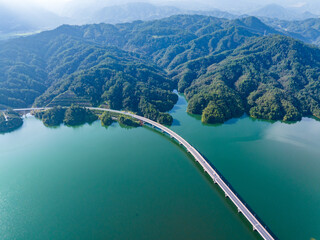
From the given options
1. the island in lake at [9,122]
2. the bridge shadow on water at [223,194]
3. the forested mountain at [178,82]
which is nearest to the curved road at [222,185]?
the bridge shadow on water at [223,194]

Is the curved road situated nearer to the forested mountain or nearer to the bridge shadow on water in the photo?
the bridge shadow on water

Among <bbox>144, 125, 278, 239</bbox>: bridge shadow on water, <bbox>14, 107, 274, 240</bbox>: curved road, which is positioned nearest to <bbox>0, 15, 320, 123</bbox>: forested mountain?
<bbox>14, 107, 274, 240</bbox>: curved road

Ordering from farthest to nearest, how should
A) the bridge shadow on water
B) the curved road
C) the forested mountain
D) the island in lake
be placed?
1. the forested mountain
2. the island in lake
3. the bridge shadow on water
4. the curved road

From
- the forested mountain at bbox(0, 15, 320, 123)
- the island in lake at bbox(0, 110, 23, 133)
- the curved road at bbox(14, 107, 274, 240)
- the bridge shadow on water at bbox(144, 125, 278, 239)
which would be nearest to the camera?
the curved road at bbox(14, 107, 274, 240)

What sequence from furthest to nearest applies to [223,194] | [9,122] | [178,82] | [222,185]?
[178,82], [9,122], [222,185], [223,194]

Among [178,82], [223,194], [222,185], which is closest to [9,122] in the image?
Answer: [222,185]

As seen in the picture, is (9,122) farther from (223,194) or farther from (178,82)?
(178,82)

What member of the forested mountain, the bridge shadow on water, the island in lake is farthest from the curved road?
the island in lake

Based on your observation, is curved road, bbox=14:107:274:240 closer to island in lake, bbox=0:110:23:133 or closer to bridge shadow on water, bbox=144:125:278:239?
bridge shadow on water, bbox=144:125:278:239

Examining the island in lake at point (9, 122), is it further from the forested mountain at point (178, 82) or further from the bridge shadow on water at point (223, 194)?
the bridge shadow on water at point (223, 194)

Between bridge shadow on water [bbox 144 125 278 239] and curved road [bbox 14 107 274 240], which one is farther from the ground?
curved road [bbox 14 107 274 240]

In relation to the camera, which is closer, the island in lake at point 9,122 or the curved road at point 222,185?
the curved road at point 222,185

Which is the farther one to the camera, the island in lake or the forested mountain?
the forested mountain

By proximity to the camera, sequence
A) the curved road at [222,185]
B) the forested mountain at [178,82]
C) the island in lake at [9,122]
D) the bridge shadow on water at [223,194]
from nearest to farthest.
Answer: the curved road at [222,185]
the bridge shadow on water at [223,194]
the island in lake at [9,122]
the forested mountain at [178,82]
